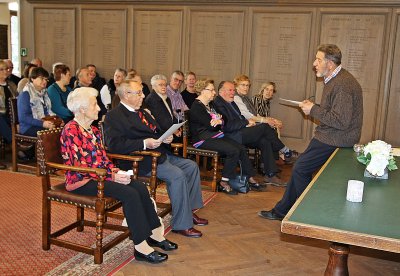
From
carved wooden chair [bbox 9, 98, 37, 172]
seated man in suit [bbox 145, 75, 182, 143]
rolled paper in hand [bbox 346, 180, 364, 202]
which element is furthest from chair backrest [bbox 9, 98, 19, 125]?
rolled paper in hand [bbox 346, 180, 364, 202]

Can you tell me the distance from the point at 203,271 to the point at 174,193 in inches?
33.4

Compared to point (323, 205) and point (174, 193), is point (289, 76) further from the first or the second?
point (323, 205)

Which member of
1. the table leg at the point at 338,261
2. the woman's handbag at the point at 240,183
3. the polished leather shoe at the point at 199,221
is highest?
the table leg at the point at 338,261

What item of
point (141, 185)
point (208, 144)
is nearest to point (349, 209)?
point (141, 185)

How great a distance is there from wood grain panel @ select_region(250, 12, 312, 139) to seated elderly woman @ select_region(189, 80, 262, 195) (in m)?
2.56

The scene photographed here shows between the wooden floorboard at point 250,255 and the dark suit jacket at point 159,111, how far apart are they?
4.60 feet

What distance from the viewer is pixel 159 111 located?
18.6ft

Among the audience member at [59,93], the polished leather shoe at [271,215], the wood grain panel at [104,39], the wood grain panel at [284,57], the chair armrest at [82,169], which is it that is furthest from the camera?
the wood grain panel at [104,39]

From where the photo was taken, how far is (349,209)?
2486 millimetres

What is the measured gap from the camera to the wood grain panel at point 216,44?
319 inches

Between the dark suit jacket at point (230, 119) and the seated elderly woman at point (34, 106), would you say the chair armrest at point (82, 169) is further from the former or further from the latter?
the dark suit jacket at point (230, 119)

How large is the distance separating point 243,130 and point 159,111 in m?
1.18

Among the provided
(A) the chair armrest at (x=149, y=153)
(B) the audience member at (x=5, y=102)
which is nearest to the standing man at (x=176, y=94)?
(B) the audience member at (x=5, y=102)

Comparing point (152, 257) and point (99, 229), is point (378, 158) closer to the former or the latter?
point (152, 257)
